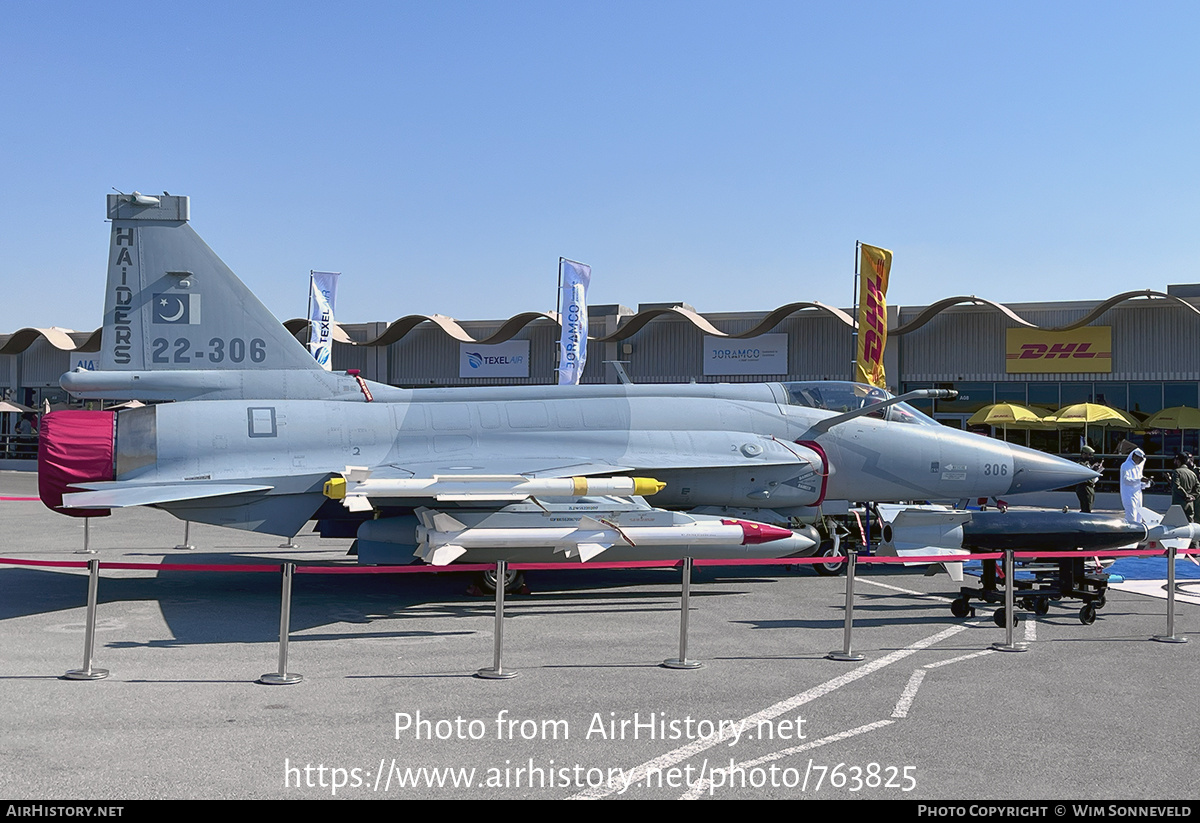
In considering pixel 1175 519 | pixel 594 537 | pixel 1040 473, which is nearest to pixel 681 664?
pixel 594 537

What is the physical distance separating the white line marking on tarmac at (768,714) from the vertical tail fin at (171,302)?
24.7 feet

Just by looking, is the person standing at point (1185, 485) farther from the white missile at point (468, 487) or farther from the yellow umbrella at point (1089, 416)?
the white missile at point (468, 487)

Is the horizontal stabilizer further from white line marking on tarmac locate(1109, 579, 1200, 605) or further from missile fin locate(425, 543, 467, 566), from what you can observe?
white line marking on tarmac locate(1109, 579, 1200, 605)

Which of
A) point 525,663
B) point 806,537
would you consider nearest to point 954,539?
point 806,537

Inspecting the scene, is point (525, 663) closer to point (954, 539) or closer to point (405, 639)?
point (405, 639)

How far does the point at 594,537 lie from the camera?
9758mm

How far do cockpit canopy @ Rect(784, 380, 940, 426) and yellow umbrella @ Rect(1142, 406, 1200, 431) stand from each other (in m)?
17.0

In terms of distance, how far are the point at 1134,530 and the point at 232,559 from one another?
11.8 m

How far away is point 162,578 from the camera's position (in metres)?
12.1

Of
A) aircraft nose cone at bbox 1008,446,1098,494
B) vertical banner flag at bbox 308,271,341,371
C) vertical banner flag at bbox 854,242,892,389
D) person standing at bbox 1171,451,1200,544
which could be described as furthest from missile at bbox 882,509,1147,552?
vertical banner flag at bbox 308,271,341,371

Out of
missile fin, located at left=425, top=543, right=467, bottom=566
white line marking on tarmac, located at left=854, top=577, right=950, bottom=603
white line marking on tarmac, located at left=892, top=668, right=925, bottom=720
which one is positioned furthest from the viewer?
white line marking on tarmac, located at left=854, top=577, right=950, bottom=603

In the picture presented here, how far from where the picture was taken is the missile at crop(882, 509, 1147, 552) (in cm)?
1073

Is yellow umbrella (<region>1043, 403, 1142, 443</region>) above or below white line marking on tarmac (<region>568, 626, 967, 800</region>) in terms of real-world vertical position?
above

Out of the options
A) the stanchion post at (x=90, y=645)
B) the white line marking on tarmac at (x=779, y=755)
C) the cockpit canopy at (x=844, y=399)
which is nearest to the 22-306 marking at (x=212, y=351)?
the stanchion post at (x=90, y=645)
